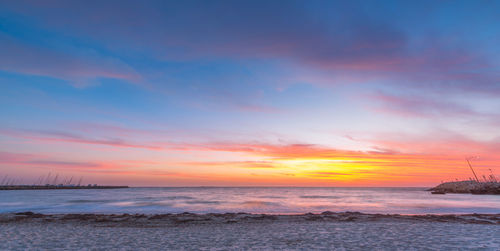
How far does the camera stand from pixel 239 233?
19047 mm

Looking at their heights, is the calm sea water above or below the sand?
below

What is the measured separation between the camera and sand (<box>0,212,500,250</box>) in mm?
15078

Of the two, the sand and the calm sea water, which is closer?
the sand

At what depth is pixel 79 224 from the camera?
2281 centimetres

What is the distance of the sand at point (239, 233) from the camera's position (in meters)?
15.1

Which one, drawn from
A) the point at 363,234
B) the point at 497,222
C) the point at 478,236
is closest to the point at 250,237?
the point at 363,234

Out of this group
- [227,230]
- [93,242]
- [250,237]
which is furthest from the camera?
[227,230]

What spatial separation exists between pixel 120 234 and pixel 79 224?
22.7 feet

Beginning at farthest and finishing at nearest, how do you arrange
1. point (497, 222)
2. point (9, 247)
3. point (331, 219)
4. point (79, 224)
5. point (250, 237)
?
point (331, 219), point (497, 222), point (79, 224), point (250, 237), point (9, 247)

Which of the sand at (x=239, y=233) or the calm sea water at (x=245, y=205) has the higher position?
the sand at (x=239, y=233)

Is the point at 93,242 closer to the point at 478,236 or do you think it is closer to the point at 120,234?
the point at 120,234

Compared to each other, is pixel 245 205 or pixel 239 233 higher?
pixel 239 233

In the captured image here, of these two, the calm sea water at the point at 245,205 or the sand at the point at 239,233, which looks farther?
the calm sea water at the point at 245,205

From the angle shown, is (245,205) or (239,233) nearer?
(239,233)
